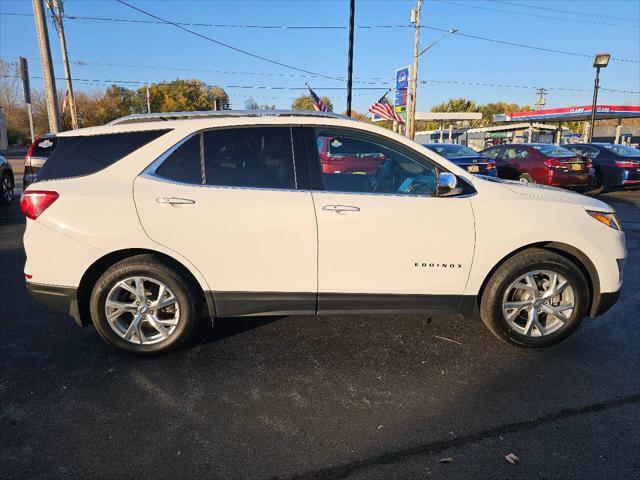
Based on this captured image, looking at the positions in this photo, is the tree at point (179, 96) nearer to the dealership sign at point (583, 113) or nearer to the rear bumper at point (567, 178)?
the dealership sign at point (583, 113)

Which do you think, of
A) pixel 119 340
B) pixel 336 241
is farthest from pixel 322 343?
pixel 119 340

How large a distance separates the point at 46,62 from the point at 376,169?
48.6 feet

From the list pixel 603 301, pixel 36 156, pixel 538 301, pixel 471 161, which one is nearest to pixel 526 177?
pixel 471 161

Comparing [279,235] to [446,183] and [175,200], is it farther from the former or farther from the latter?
[446,183]

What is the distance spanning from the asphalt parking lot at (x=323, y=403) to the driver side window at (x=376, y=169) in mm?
1279

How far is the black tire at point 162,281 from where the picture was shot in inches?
125

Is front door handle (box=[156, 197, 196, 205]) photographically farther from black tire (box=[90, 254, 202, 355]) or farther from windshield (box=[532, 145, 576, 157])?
windshield (box=[532, 145, 576, 157])

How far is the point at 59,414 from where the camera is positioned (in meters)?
2.64

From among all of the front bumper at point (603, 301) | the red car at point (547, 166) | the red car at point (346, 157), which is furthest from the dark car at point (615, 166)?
the red car at point (346, 157)

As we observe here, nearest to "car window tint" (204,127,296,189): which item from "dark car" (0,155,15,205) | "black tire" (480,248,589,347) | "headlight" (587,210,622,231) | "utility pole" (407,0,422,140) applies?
"black tire" (480,248,589,347)

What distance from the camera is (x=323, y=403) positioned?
2764 millimetres

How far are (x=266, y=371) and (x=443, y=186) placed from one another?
189 centimetres

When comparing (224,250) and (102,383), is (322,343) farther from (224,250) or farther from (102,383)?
(102,383)

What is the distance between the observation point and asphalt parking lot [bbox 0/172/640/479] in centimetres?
224
